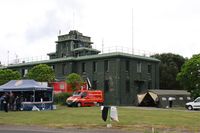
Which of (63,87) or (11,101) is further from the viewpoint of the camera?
(63,87)

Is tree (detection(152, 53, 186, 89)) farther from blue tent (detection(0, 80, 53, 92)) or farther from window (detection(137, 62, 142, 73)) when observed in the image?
blue tent (detection(0, 80, 53, 92))

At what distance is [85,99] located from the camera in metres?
53.0

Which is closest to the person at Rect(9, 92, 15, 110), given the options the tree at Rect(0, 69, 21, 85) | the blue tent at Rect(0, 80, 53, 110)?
the blue tent at Rect(0, 80, 53, 110)

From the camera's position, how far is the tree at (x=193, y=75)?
2269 inches

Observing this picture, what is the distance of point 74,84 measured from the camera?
61562mm

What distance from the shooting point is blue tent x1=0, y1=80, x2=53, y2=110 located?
41312 millimetres

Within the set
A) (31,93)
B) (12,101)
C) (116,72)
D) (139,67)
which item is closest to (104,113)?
(12,101)

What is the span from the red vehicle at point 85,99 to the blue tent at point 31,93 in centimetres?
880

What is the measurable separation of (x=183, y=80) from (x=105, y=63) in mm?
12394

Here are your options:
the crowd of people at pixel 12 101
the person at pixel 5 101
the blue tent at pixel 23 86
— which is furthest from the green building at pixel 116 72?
the person at pixel 5 101

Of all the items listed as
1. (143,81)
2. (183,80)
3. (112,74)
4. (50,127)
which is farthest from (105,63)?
(50,127)

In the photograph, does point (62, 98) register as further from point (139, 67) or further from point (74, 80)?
point (139, 67)

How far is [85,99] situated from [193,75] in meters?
15.9

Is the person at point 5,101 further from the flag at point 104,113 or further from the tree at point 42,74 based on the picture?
the tree at point 42,74
